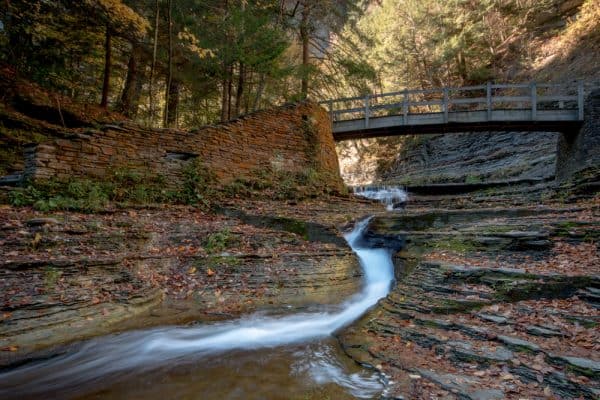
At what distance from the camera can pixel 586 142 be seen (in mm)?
12984

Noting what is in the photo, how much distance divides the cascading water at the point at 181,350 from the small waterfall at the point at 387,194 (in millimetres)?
11442

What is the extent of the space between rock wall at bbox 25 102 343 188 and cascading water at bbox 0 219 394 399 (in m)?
5.18

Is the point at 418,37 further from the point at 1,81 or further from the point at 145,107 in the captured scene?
the point at 1,81

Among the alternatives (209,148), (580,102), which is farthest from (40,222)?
(580,102)

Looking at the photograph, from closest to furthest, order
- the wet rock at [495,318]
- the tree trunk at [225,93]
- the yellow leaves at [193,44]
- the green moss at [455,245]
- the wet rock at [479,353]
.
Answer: the wet rock at [479,353]
the wet rock at [495,318]
the green moss at [455,245]
the yellow leaves at [193,44]
the tree trunk at [225,93]

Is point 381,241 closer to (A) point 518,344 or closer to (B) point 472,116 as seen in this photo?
(A) point 518,344

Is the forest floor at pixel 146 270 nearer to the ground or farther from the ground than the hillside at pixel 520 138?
nearer to the ground

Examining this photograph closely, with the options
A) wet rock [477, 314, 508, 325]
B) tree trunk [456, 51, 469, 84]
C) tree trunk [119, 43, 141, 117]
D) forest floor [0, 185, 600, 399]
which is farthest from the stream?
tree trunk [456, 51, 469, 84]

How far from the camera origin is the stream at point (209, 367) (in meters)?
2.86

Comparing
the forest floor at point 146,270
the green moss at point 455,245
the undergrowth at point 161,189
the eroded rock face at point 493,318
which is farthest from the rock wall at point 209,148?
the green moss at point 455,245

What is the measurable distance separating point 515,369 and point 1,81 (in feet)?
45.9

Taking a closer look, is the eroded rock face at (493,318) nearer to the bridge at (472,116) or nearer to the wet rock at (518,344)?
the wet rock at (518,344)

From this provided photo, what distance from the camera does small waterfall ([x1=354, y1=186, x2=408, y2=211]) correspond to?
15997 millimetres

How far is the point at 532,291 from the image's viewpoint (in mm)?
4062
